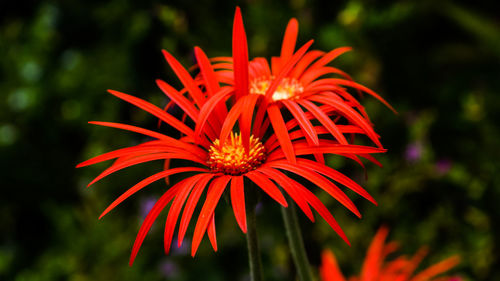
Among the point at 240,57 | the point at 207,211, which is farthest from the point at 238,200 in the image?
the point at 240,57

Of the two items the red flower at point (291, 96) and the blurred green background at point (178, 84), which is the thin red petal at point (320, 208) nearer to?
the red flower at point (291, 96)

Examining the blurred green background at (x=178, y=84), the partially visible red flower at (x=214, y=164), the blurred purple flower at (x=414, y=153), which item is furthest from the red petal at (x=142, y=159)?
the blurred purple flower at (x=414, y=153)

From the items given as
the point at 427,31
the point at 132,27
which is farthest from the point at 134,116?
the point at 427,31

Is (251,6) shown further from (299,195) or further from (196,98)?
(299,195)

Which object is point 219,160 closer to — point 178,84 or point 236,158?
point 236,158

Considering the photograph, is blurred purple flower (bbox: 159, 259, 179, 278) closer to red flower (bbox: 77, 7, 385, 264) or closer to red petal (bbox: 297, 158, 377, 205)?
red flower (bbox: 77, 7, 385, 264)

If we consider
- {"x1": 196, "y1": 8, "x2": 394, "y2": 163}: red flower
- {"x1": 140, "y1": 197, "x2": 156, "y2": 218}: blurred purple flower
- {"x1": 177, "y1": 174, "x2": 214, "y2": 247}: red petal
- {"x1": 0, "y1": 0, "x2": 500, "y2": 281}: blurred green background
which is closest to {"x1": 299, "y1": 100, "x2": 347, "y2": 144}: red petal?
{"x1": 196, "y1": 8, "x2": 394, "y2": 163}: red flower
